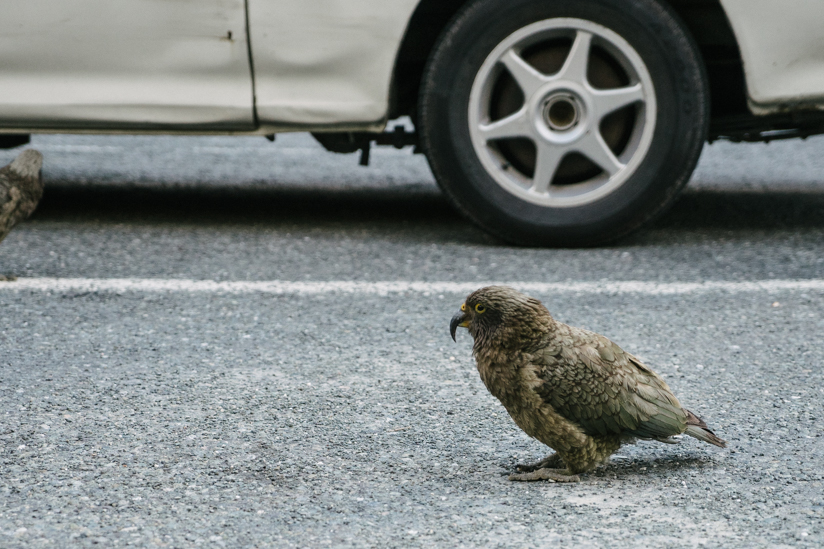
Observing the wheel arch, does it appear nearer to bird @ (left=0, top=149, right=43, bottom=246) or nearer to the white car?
the white car

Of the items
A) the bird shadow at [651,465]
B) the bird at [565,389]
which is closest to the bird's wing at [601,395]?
the bird at [565,389]

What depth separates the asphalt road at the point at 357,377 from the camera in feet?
6.97

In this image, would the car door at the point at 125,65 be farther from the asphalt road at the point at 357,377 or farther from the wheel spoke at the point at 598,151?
the wheel spoke at the point at 598,151

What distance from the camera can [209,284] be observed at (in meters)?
3.90

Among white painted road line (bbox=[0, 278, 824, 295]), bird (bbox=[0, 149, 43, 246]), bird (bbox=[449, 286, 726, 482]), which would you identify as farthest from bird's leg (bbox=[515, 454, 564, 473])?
bird (bbox=[0, 149, 43, 246])

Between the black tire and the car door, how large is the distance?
2.86 ft

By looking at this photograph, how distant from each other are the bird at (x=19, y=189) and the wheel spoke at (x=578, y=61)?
7.60 feet

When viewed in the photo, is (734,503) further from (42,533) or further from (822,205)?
(822,205)

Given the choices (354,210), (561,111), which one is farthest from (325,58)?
(354,210)

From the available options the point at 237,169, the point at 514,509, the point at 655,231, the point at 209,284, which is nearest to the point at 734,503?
the point at 514,509

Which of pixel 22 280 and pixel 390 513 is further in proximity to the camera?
pixel 22 280

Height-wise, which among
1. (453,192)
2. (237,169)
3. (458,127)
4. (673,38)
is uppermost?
(673,38)

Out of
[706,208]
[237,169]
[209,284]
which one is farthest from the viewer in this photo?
[237,169]

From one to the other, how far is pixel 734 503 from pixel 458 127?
246 centimetres
